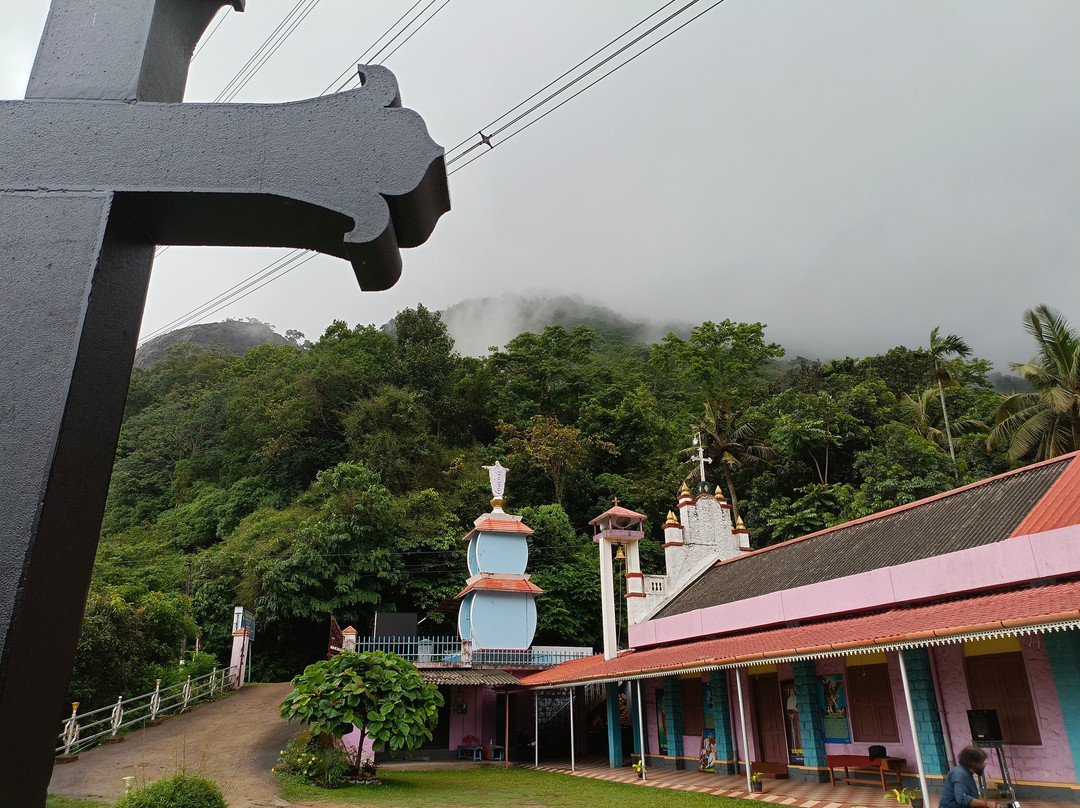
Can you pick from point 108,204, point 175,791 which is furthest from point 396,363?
point 108,204

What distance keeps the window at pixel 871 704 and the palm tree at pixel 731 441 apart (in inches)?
667

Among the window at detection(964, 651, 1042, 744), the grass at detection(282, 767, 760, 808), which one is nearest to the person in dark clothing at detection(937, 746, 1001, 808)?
the window at detection(964, 651, 1042, 744)

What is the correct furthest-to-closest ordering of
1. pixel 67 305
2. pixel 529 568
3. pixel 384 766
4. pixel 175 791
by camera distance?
pixel 529 568 → pixel 384 766 → pixel 175 791 → pixel 67 305

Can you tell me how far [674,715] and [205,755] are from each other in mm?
9763

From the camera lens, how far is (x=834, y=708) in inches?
497

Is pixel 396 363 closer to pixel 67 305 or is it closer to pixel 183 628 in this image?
pixel 183 628

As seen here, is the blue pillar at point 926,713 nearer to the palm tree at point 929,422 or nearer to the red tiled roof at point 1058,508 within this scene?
the red tiled roof at point 1058,508

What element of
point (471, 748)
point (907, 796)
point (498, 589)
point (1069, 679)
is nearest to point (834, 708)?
point (907, 796)

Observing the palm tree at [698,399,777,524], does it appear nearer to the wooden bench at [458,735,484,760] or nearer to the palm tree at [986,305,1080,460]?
the palm tree at [986,305,1080,460]

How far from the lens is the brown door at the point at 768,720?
44.7 ft

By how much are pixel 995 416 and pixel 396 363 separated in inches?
1083

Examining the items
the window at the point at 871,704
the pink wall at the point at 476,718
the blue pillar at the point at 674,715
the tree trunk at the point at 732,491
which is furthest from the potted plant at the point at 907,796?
the tree trunk at the point at 732,491

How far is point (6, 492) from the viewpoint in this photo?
5.58 ft

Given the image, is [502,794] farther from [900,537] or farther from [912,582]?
[900,537]
